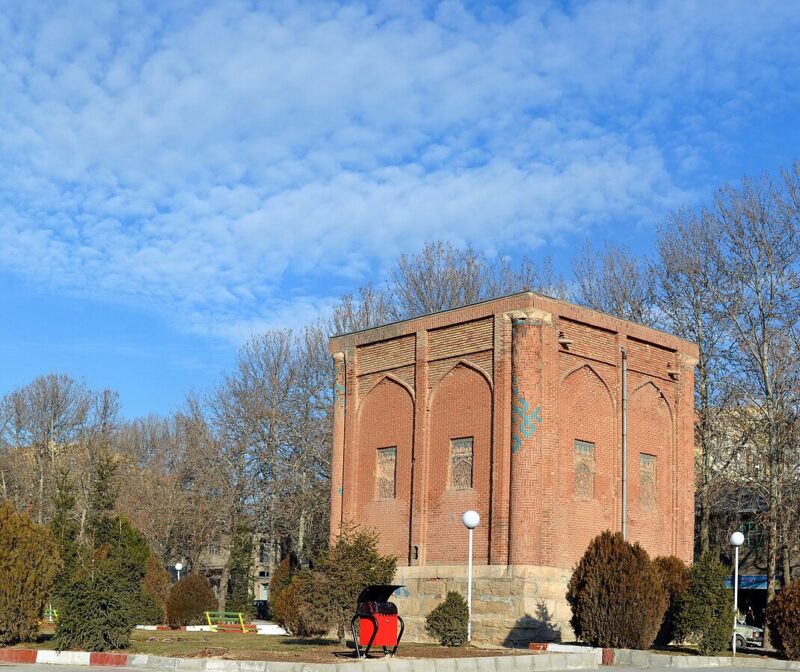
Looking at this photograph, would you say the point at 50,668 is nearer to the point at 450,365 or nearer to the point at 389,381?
the point at 450,365

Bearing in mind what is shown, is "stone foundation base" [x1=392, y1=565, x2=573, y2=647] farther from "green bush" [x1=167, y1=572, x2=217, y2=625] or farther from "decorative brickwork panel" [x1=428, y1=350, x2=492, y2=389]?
"green bush" [x1=167, y1=572, x2=217, y2=625]

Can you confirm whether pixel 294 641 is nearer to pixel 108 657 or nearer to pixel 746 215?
pixel 108 657

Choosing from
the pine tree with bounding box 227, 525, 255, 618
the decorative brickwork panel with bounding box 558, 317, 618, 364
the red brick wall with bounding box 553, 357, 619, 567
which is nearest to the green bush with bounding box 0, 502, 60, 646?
the red brick wall with bounding box 553, 357, 619, 567

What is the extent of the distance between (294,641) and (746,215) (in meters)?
20.5

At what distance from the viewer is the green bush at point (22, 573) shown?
1986 cm

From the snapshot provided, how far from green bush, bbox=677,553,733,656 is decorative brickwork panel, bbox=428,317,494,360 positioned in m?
7.26

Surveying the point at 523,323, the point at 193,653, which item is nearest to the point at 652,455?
the point at 523,323

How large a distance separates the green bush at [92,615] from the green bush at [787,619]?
533 inches

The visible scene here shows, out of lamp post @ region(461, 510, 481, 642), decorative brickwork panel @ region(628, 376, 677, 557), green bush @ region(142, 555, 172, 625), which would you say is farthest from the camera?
green bush @ region(142, 555, 172, 625)

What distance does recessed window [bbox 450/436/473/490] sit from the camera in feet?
83.6

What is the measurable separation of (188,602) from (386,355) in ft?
41.5

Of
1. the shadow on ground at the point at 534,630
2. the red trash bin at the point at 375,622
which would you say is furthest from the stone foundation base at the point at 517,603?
the red trash bin at the point at 375,622

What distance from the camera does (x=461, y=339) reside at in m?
26.3

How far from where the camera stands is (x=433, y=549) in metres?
25.8
